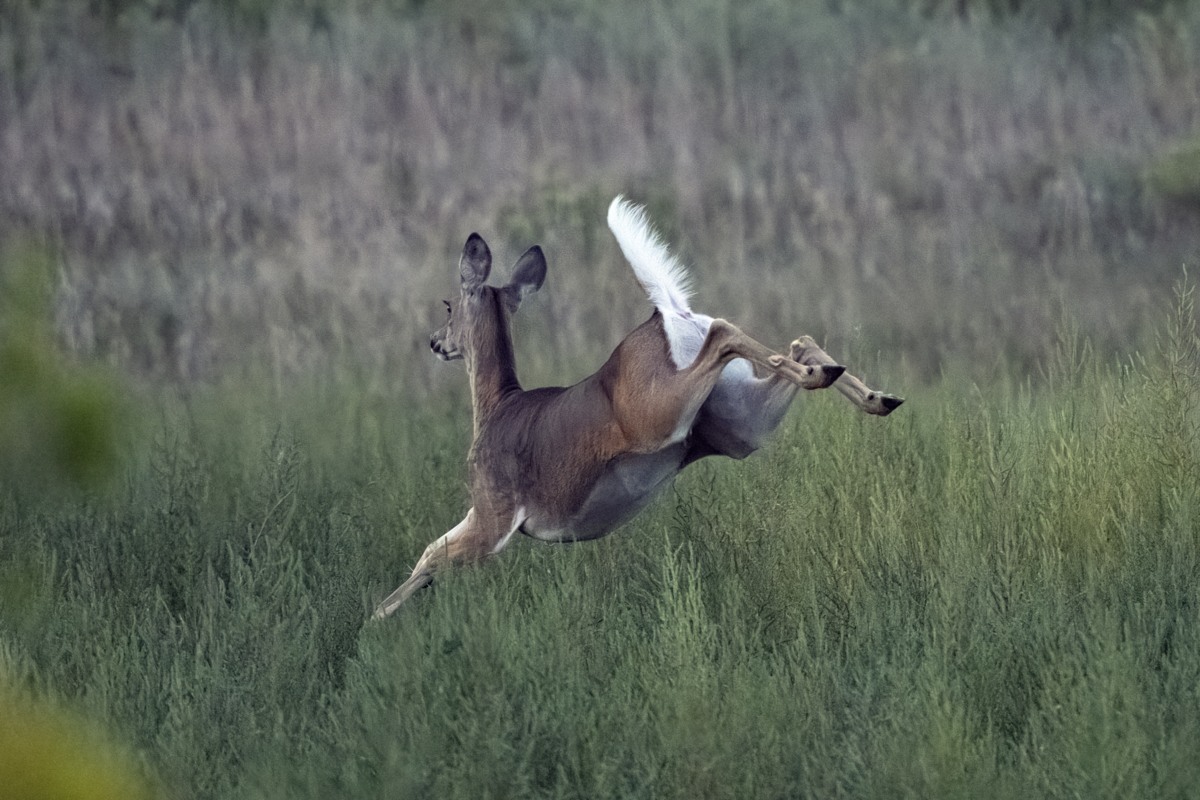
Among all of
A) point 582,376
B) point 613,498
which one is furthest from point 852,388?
point 582,376

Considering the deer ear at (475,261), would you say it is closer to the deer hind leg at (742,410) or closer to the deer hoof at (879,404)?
the deer hind leg at (742,410)

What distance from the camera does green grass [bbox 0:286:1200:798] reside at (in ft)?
14.1

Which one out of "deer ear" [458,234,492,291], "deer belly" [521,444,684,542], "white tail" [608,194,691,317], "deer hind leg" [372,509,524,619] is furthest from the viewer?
"deer ear" [458,234,492,291]

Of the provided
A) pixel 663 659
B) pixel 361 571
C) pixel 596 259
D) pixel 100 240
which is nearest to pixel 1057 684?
pixel 663 659

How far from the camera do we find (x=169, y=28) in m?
15.6

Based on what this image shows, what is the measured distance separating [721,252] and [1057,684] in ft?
27.8

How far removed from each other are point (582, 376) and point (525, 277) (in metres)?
3.47

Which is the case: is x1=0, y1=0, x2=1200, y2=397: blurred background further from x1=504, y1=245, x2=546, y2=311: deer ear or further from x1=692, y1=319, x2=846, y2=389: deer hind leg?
x1=692, y1=319, x2=846, y2=389: deer hind leg

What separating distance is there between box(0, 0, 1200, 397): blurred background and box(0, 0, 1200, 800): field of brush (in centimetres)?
5

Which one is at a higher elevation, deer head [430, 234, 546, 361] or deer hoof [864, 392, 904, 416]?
deer head [430, 234, 546, 361]

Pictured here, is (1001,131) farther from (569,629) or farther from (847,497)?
(569,629)

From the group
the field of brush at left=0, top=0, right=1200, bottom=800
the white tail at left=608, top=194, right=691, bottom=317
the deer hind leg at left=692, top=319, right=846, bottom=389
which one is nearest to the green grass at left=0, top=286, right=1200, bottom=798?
the field of brush at left=0, top=0, right=1200, bottom=800

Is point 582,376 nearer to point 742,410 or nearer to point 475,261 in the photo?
point 475,261

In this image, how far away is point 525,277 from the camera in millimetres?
6371
